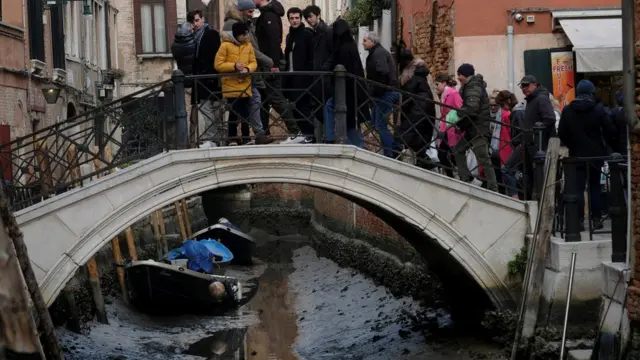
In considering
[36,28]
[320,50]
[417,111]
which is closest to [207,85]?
[320,50]

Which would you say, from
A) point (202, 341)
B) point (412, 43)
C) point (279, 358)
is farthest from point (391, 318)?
point (412, 43)

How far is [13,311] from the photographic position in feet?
35.1

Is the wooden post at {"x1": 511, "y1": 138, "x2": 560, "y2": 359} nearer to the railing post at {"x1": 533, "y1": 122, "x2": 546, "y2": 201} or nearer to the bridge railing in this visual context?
the railing post at {"x1": 533, "y1": 122, "x2": 546, "y2": 201}

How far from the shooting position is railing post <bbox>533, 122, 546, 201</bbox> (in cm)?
1273

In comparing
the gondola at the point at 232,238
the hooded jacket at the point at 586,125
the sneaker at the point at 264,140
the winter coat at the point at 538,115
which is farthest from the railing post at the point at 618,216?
the gondola at the point at 232,238

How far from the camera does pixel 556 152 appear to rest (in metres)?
12.1

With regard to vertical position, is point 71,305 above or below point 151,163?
below

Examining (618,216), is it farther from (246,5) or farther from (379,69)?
(246,5)

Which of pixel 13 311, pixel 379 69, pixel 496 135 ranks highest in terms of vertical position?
pixel 379 69

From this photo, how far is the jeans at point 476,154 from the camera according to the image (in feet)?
43.5

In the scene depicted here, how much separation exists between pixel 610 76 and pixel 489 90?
4.65ft

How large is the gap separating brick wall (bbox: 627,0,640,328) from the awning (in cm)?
561

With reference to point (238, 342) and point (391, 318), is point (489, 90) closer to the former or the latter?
point (391, 318)

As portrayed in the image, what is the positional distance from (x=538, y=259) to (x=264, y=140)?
2.77 m
